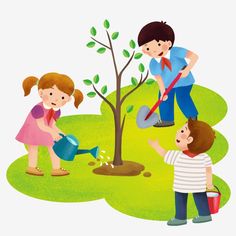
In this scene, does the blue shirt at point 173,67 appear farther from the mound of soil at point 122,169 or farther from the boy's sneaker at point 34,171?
the boy's sneaker at point 34,171

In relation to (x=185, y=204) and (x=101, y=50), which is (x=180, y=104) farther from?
(x=185, y=204)

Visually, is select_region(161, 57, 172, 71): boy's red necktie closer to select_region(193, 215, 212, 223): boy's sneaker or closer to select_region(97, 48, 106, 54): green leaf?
select_region(97, 48, 106, 54): green leaf

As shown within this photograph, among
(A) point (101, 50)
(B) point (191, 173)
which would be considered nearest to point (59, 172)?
(A) point (101, 50)

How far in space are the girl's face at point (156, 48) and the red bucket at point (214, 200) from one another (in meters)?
2.05

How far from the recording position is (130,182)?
421 inches

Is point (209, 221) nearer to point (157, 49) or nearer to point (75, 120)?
point (157, 49)

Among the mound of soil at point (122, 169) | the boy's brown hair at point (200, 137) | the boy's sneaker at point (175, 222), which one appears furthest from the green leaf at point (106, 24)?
the boy's sneaker at point (175, 222)

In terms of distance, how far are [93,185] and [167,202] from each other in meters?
0.91

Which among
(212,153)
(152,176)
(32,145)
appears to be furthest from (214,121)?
(32,145)

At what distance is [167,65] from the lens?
38.1ft

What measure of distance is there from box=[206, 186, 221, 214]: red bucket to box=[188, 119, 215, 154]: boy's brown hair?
2.04 ft

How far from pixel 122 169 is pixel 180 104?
1584 mm

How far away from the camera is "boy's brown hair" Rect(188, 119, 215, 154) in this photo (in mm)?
9516

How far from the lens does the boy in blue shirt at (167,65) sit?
11172 millimetres
